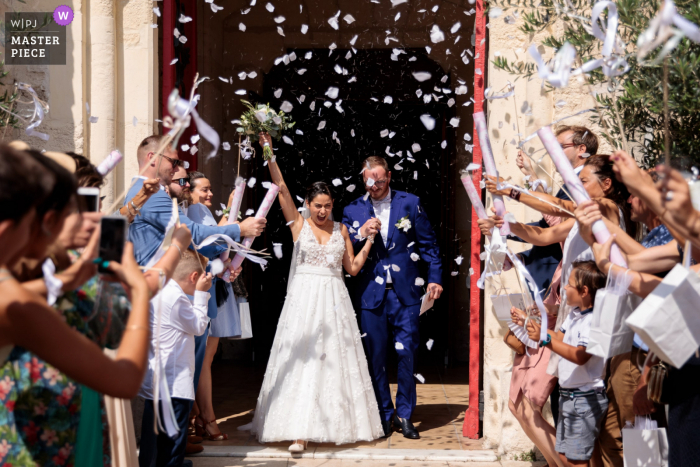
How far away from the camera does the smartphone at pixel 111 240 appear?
1866 millimetres

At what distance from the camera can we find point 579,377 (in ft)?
10.7

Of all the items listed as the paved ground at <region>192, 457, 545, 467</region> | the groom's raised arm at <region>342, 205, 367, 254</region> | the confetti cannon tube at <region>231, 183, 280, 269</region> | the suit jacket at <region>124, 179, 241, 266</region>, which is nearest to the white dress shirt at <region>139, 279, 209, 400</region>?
the suit jacket at <region>124, 179, 241, 266</region>

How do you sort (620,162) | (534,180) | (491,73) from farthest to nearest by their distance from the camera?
1. (491,73)
2. (534,180)
3. (620,162)

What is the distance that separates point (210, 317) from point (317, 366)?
0.79 meters

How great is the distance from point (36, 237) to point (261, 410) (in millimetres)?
3239

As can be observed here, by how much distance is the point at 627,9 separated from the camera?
9.11ft

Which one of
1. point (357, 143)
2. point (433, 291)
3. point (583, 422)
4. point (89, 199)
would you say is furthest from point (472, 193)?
point (357, 143)

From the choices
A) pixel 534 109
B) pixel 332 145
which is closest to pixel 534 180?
pixel 534 109

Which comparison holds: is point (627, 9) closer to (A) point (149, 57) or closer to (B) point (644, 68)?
(B) point (644, 68)

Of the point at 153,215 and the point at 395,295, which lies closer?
the point at 153,215

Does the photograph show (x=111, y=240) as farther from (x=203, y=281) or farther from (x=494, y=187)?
(x=494, y=187)

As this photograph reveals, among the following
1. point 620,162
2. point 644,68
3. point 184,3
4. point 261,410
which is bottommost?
point 261,410

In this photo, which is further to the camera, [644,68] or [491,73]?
[491,73]

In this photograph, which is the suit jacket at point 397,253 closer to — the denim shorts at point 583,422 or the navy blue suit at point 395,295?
the navy blue suit at point 395,295
